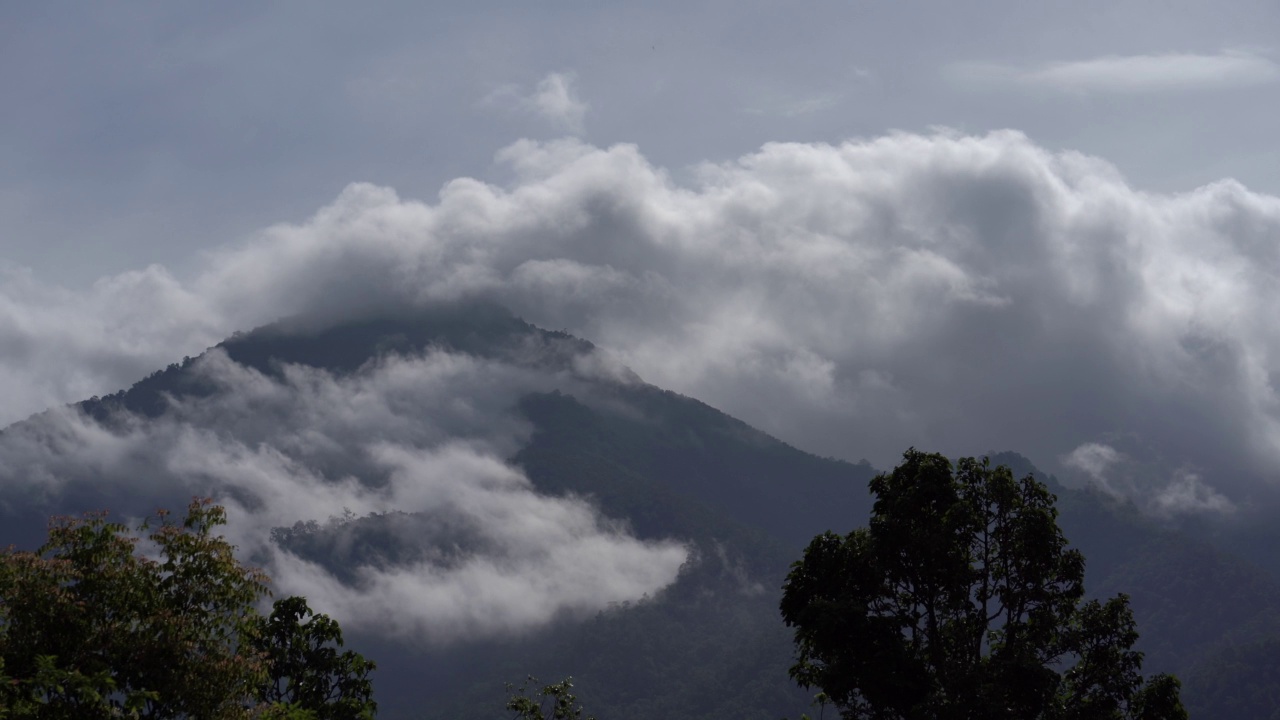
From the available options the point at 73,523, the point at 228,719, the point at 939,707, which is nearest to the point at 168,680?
the point at 228,719

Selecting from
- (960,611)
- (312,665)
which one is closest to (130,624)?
(312,665)

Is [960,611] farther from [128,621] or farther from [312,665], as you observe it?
[312,665]

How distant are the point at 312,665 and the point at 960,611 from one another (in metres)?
32.5

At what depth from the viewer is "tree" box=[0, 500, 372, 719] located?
1375 inches

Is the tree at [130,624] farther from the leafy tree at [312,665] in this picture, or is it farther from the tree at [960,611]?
the tree at [960,611]

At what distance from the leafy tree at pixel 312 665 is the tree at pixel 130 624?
1749 cm

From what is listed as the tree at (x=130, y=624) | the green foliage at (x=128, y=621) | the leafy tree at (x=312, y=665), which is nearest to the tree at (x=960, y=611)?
the tree at (x=130, y=624)

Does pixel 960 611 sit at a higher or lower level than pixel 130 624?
higher

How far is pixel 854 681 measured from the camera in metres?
47.2

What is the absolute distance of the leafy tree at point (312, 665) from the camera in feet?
191

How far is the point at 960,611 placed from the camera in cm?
4825

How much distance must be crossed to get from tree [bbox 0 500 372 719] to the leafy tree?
17.5 meters

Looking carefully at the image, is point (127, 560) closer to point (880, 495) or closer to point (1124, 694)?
point (880, 495)

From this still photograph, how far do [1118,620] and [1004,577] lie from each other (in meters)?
4.64
